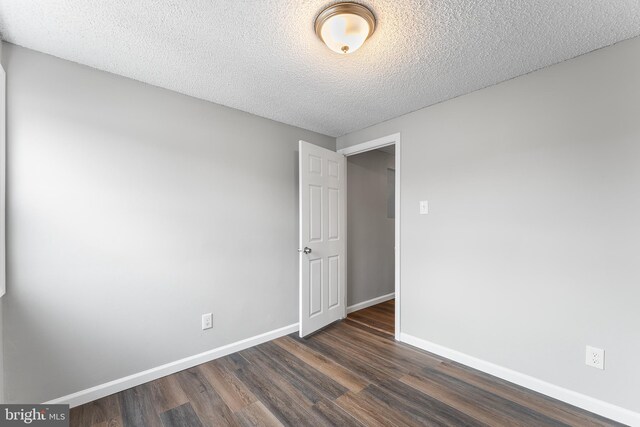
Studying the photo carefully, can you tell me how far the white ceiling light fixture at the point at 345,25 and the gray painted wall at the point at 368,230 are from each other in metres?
2.17

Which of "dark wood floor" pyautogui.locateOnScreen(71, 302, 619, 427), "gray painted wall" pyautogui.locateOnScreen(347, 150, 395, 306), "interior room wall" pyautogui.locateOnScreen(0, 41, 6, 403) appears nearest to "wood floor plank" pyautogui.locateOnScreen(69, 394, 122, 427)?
"dark wood floor" pyautogui.locateOnScreen(71, 302, 619, 427)

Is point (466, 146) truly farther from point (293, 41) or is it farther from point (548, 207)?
point (293, 41)

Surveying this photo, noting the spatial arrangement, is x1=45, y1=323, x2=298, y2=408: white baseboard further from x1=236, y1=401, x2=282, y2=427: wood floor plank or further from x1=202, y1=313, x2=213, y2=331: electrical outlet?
x1=236, y1=401, x2=282, y2=427: wood floor plank

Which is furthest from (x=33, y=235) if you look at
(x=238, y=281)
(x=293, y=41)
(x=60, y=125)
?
(x=293, y=41)

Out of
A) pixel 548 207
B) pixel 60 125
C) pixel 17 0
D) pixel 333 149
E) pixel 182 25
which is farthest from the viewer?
pixel 333 149

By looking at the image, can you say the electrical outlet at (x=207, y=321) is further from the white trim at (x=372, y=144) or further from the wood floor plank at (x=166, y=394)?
the white trim at (x=372, y=144)

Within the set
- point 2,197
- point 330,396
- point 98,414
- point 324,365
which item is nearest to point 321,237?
point 324,365

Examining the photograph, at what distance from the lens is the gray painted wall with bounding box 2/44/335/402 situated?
169 centimetres

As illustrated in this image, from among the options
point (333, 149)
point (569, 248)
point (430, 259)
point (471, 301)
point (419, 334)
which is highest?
point (333, 149)

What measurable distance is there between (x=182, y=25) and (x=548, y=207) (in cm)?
257

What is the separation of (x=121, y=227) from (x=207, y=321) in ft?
3.39

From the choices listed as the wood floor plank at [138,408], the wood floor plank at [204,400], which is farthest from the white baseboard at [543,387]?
the wood floor plank at [138,408]

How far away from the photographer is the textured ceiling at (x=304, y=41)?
1418 millimetres

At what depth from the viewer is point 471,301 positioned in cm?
230
